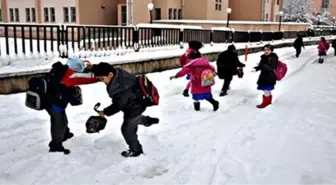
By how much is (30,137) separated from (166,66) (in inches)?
340

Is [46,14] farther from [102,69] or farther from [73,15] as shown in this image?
[102,69]

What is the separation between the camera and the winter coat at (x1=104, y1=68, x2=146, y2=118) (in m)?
4.69

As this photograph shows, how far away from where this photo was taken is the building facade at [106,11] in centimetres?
2833

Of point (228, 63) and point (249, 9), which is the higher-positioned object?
point (249, 9)

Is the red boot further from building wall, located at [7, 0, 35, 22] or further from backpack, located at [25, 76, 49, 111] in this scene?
building wall, located at [7, 0, 35, 22]

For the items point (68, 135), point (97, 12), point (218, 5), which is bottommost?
point (68, 135)

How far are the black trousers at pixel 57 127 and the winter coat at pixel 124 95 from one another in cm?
70

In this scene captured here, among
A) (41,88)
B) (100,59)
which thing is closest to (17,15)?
(100,59)

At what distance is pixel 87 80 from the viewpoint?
4.81 m

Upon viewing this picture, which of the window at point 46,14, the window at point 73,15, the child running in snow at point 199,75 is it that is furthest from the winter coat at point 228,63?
the window at point 46,14

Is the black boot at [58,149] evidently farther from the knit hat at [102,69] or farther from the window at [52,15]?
the window at [52,15]

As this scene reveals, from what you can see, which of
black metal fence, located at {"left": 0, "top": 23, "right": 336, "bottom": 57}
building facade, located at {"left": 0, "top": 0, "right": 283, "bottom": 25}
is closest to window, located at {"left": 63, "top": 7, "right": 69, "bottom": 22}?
building facade, located at {"left": 0, "top": 0, "right": 283, "bottom": 25}

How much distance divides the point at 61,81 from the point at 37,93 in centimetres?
35

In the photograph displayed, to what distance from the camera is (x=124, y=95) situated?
15.6ft
